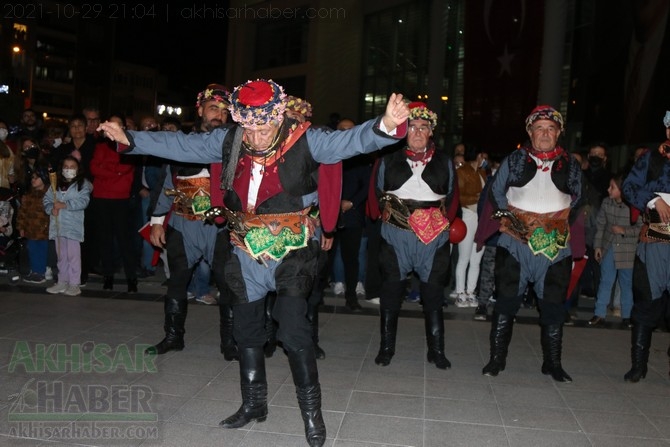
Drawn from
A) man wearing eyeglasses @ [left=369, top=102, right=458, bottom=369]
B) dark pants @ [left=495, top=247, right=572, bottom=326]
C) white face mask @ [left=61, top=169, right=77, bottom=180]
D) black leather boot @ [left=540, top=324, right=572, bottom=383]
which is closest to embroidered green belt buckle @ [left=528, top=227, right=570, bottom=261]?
dark pants @ [left=495, top=247, right=572, bottom=326]

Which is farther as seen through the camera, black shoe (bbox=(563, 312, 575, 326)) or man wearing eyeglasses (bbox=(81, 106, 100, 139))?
man wearing eyeglasses (bbox=(81, 106, 100, 139))

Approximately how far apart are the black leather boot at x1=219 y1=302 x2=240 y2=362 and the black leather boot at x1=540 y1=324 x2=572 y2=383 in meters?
2.52

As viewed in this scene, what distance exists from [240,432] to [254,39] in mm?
27241

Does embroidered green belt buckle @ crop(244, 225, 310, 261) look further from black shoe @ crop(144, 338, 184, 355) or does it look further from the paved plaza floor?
black shoe @ crop(144, 338, 184, 355)

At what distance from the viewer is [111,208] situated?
334 inches

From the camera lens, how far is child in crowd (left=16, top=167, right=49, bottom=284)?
8.63m

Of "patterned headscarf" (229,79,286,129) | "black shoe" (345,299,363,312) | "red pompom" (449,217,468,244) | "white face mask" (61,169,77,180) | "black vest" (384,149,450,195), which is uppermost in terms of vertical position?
"patterned headscarf" (229,79,286,129)

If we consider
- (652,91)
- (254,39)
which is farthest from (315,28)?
(652,91)

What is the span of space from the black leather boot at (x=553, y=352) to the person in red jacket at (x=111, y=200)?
5047mm

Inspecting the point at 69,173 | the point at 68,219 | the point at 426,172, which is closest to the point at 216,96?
the point at 426,172

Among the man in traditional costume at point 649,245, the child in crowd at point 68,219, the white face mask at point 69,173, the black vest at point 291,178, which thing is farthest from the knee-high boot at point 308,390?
the white face mask at point 69,173

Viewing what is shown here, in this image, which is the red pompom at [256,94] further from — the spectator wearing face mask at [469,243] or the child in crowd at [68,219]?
the spectator wearing face mask at [469,243]

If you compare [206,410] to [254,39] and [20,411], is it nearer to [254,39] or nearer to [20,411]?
[20,411]

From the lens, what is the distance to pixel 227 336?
5652 mm
